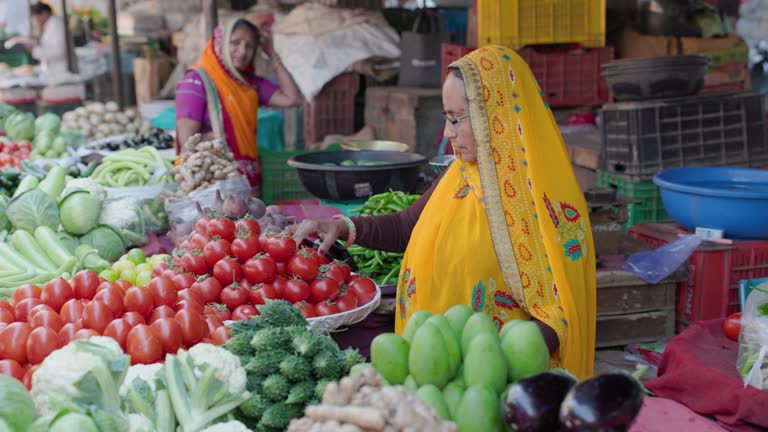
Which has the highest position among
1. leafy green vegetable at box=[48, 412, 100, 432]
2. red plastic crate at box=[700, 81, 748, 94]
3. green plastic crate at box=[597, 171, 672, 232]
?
red plastic crate at box=[700, 81, 748, 94]

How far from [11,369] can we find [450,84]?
56.7 inches

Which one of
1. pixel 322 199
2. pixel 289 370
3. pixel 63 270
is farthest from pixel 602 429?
pixel 322 199

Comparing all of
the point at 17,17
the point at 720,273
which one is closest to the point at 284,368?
the point at 720,273

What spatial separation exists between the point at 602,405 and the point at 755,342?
5.54ft

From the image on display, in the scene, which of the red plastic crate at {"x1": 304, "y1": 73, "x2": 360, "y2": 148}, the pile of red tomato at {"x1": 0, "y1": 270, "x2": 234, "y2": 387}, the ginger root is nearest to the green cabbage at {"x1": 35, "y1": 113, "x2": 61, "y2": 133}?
the red plastic crate at {"x1": 304, "y1": 73, "x2": 360, "y2": 148}

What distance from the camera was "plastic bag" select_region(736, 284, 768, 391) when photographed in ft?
8.61

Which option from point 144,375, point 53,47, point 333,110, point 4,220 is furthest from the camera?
point 53,47

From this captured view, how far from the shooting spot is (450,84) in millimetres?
2395

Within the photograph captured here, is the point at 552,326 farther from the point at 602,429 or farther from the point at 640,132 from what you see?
the point at 640,132

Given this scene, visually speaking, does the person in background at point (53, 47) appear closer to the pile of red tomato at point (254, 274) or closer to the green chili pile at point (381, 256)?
the green chili pile at point (381, 256)

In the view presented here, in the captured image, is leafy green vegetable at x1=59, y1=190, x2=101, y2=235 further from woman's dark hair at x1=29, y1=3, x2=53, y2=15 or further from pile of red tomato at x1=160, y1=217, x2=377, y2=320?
woman's dark hair at x1=29, y1=3, x2=53, y2=15

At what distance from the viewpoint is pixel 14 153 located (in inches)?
238

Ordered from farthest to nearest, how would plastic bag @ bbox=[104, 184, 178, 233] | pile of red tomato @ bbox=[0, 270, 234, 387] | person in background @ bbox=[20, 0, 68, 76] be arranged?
person in background @ bbox=[20, 0, 68, 76] → plastic bag @ bbox=[104, 184, 178, 233] → pile of red tomato @ bbox=[0, 270, 234, 387]

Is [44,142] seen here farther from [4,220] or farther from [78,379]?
[78,379]
